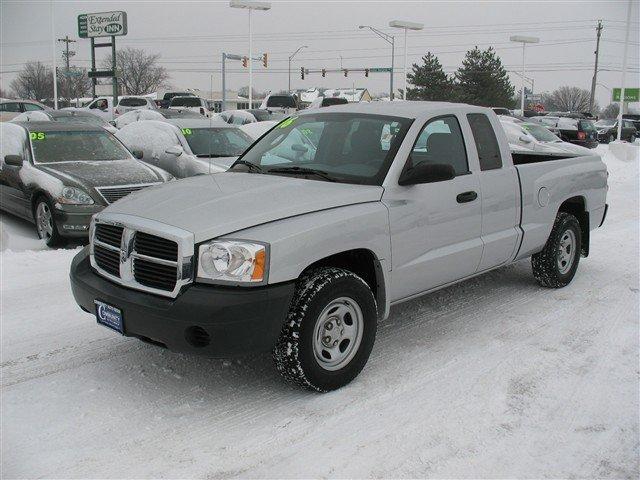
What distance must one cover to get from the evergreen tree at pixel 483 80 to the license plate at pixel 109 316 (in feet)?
176

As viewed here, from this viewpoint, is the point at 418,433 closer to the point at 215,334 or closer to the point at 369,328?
the point at 369,328

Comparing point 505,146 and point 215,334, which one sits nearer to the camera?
point 215,334

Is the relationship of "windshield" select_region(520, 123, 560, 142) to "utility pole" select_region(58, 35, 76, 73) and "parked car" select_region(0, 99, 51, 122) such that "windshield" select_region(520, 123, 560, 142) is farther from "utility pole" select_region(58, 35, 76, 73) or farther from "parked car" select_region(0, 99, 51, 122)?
"utility pole" select_region(58, 35, 76, 73)

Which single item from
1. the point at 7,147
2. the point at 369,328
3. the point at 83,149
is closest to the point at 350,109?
the point at 369,328

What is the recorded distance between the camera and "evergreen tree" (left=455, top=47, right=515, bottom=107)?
55469 mm

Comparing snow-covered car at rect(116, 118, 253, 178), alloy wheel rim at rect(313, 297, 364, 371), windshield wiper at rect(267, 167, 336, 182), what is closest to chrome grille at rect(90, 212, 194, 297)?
alloy wheel rim at rect(313, 297, 364, 371)

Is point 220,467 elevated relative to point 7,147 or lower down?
lower down

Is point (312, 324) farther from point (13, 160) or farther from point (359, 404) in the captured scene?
point (13, 160)

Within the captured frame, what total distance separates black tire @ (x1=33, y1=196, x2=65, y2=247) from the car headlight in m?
4.88

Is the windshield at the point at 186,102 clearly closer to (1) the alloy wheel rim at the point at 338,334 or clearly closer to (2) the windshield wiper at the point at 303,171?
(2) the windshield wiper at the point at 303,171

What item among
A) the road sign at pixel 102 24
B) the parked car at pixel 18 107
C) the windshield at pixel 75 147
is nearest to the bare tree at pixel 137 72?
the road sign at pixel 102 24

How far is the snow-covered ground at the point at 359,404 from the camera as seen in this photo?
131 inches

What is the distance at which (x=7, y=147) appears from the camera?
369 inches

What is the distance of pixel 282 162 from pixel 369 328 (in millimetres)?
1484
